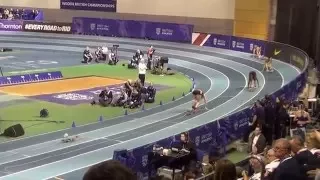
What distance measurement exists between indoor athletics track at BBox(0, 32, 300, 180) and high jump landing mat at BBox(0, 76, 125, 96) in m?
1.94

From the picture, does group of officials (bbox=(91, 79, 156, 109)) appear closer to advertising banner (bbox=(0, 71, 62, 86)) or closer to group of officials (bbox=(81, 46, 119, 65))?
advertising banner (bbox=(0, 71, 62, 86))

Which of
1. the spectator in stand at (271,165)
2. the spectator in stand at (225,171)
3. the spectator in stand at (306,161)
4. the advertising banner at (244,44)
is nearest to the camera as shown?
the spectator in stand at (225,171)

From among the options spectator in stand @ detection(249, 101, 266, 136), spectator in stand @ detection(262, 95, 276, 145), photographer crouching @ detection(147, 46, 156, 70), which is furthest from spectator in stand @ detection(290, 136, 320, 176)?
photographer crouching @ detection(147, 46, 156, 70)

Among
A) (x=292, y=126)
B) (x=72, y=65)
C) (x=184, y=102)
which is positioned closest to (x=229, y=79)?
(x=184, y=102)

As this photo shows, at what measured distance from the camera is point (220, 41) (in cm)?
→ 4753

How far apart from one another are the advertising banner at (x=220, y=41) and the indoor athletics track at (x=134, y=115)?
1.06 meters

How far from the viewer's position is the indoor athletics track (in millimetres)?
16891

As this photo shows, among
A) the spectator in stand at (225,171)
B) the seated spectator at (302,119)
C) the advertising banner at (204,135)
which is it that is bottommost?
the advertising banner at (204,135)

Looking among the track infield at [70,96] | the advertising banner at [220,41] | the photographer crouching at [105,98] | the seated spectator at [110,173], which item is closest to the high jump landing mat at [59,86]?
the track infield at [70,96]

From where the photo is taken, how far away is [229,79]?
33.6 meters

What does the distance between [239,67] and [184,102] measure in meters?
12.0

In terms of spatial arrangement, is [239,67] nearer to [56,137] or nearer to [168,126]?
[168,126]

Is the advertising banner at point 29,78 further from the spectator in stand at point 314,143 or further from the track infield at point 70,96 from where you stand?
the spectator in stand at point 314,143

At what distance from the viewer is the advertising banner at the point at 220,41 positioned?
4694 centimetres
